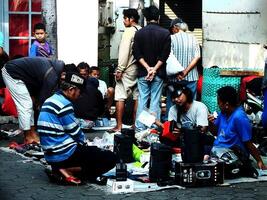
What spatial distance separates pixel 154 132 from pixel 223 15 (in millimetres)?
4385

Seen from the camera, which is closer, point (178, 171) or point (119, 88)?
point (178, 171)

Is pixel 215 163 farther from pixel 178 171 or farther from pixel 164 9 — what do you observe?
pixel 164 9

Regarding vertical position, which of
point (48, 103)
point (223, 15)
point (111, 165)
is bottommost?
point (111, 165)

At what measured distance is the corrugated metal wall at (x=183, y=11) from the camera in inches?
675

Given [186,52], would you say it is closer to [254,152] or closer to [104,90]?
[104,90]

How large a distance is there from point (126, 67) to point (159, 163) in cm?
353

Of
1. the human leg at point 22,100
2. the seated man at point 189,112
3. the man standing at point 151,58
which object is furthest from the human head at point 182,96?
the human leg at point 22,100

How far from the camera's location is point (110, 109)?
529 inches

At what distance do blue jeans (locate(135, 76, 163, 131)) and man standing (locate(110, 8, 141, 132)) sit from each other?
333 millimetres

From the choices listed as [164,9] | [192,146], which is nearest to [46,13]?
[192,146]

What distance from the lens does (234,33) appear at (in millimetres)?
14219

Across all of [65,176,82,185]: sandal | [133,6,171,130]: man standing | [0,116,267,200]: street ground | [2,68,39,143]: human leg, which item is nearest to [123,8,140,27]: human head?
[133,6,171,130]: man standing

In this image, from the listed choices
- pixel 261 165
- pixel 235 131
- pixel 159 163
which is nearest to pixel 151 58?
pixel 235 131

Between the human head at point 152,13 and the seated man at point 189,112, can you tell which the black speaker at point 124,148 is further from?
the human head at point 152,13
